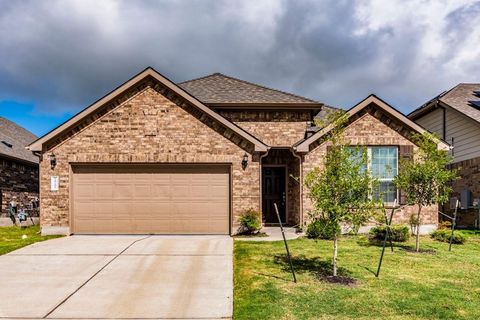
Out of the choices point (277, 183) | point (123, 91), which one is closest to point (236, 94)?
point (277, 183)

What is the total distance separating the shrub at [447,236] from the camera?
524 inches

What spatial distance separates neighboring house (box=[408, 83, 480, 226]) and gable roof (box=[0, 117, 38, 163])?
837 inches

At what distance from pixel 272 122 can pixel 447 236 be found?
788 centimetres

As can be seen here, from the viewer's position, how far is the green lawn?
652 centimetres

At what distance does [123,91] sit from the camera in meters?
14.2

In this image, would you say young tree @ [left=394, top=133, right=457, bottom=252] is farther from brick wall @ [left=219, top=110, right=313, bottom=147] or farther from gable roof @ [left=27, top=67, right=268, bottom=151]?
brick wall @ [left=219, top=110, right=313, bottom=147]

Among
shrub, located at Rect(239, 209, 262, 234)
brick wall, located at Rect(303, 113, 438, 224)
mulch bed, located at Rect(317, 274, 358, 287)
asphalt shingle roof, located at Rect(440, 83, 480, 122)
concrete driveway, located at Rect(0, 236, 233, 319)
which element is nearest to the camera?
concrete driveway, located at Rect(0, 236, 233, 319)

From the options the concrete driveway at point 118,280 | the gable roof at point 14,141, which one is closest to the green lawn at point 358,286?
the concrete driveway at point 118,280

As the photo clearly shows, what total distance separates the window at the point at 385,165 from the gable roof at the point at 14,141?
16.8 meters

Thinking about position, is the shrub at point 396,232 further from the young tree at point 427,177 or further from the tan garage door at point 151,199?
the tan garage door at point 151,199

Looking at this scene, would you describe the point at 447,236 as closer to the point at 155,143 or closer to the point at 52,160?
the point at 155,143

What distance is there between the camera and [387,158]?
14.9 meters

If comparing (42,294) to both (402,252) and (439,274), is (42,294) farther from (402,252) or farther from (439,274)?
(402,252)

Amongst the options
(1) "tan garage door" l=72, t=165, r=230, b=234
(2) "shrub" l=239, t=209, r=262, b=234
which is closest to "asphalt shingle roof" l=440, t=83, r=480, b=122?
(2) "shrub" l=239, t=209, r=262, b=234
